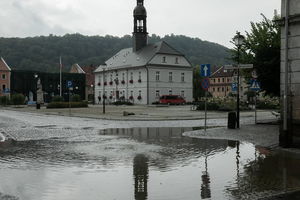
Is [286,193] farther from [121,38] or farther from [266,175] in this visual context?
[121,38]

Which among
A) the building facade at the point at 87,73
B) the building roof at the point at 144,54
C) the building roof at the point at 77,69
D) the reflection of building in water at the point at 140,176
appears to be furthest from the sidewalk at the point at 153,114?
the building roof at the point at 77,69

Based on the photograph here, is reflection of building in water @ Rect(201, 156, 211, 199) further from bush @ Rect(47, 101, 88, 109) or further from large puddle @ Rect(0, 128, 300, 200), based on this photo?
bush @ Rect(47, 101, 88, 109)

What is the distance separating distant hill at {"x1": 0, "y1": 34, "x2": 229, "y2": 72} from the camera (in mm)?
103125

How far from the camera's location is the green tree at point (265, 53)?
2069 centimetres

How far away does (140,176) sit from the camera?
7.95 meters

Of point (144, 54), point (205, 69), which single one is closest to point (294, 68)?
point (205, 69)

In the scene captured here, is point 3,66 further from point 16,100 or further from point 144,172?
point 144,172

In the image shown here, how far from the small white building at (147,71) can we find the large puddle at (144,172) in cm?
5953

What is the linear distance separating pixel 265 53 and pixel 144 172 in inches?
571

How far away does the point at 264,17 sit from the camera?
76.0ft

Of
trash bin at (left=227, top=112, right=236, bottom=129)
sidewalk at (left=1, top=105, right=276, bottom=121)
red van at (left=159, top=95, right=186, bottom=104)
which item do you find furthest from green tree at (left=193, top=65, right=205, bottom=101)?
trash bin at (left=227, top=112, right=236, bottom=129)

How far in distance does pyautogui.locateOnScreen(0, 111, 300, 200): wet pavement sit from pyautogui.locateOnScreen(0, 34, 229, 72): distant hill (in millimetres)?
90584

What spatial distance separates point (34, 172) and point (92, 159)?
201 centimetres

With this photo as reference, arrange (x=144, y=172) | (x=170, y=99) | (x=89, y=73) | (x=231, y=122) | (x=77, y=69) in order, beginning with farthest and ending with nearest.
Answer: (x=89, y=73) < (x=77, y=69) < (x=170, y=99) < (x=231, y=122) < (x=144, y=172)
